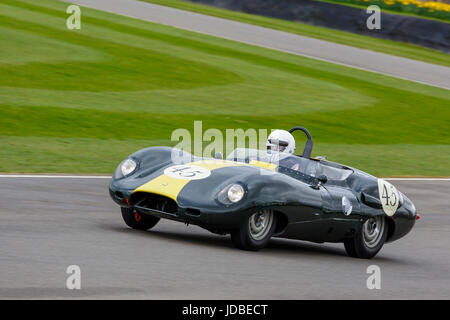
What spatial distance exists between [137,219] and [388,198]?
2.43 m

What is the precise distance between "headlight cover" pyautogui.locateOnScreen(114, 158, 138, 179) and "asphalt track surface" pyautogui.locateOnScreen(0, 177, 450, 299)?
507 millimetres

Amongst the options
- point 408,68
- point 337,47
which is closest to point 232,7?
point 337,47

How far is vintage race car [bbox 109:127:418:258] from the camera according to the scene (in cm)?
769

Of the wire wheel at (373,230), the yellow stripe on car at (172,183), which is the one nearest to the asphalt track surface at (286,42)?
the wire wheel at (373,230)

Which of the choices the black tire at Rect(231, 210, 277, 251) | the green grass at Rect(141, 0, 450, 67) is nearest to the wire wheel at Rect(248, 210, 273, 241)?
the black tire at Rect(231, 210, 277, 251)

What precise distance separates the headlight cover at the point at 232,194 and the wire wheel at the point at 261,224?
0.27 meters

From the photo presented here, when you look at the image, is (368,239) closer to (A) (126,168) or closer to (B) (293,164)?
(B) (293,164)

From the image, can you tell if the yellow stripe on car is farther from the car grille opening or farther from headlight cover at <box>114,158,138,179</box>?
headlight cover at <box>114,158,138,179</box>

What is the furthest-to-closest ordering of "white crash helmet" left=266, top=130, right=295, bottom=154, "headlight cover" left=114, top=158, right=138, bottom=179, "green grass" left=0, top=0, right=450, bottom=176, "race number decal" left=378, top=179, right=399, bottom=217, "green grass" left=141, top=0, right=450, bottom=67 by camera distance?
"green grass" left=141, top=0, right=450, bottom=67 → "green grass" left=0, top=0, right=450, bottom=176 → "white crash helmet" left=266, top=130, right=295, bottom=154 → "race number decal" left=378, top=179, right=399, bottom=217 → "headlight cover" left=114, top=158, right=138, bottom=179

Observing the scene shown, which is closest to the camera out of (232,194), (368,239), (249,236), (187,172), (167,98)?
(232,194)

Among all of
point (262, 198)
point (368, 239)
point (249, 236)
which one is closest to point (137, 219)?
point (249, 236)

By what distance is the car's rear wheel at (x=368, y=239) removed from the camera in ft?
28.4

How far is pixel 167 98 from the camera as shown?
795 inches

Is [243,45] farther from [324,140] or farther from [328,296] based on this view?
[328,296]
